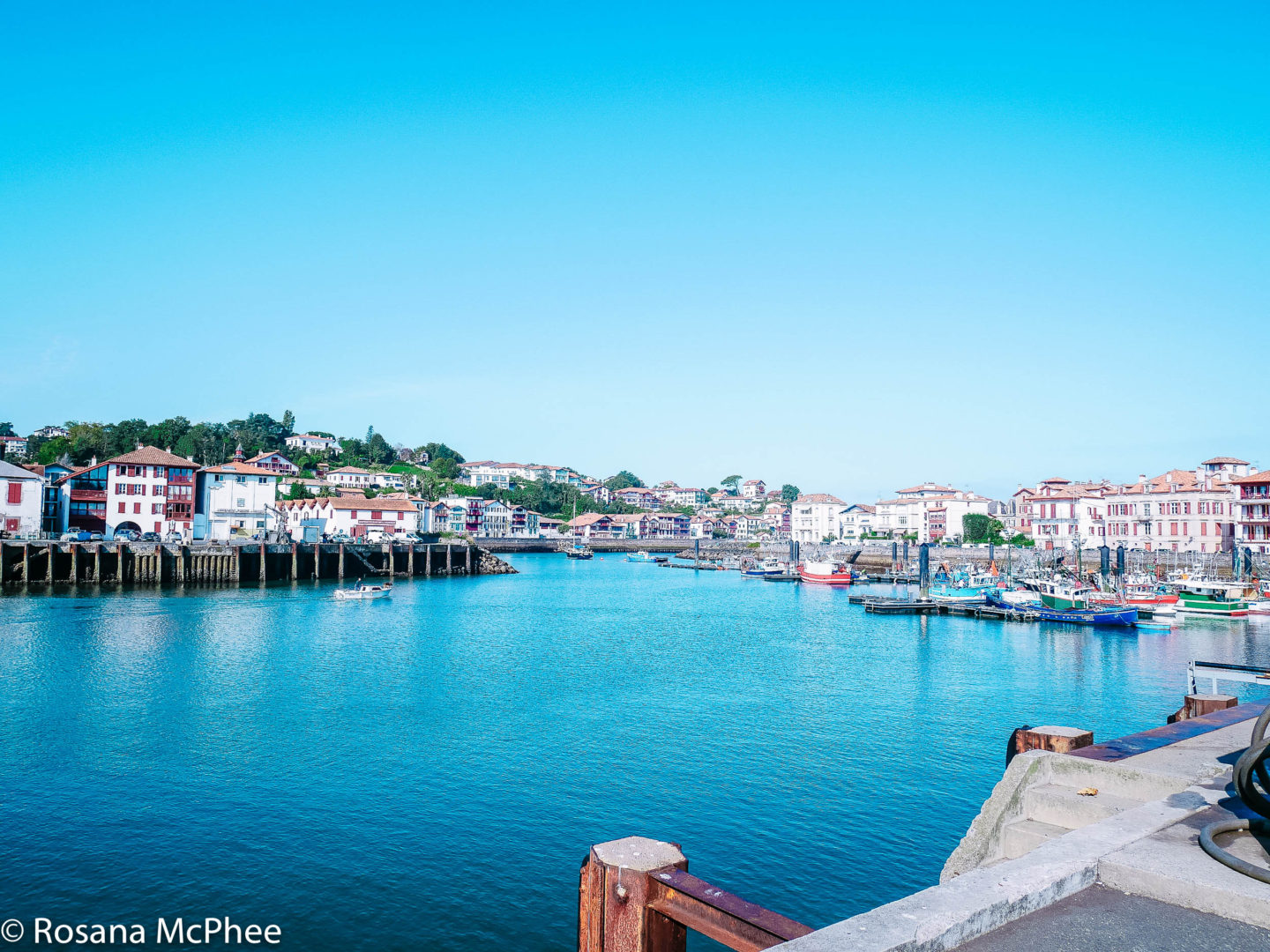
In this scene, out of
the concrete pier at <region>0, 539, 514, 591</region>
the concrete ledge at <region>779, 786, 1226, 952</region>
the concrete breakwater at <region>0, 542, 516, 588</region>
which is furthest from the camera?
the concrete breakwater at <region>0, 542, 516, 588</region>

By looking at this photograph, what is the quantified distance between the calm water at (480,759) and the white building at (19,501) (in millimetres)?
33759

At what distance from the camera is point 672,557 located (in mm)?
152375

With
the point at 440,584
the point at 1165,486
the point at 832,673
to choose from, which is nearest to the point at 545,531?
the point at 440,584

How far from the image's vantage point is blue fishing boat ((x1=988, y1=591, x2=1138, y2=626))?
5306 cm

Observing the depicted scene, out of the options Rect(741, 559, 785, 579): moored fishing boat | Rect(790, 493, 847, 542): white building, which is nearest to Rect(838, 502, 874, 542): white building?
Rect(790, 493, 847, 542): white building

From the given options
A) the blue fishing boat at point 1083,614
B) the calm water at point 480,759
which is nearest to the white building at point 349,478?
the calm water at point 480,759

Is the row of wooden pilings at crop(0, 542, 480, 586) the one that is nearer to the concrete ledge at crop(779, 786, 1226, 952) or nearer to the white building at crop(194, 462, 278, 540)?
the white building at crop(194, 462, 278, 540)

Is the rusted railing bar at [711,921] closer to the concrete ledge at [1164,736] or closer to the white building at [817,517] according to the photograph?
the concrete ledge at [1164,736]

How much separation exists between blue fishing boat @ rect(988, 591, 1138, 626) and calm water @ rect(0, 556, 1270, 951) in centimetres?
512

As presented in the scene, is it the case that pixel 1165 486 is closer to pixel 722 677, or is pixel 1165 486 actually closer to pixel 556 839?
pixel 722 677

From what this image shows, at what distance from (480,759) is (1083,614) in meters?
45.7

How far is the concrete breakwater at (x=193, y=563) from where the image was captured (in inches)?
2635

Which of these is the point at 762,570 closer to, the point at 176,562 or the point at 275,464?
the point at 176,562

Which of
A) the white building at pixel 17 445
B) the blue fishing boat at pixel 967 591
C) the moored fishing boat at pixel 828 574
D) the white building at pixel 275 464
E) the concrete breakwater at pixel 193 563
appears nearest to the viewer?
the blue fishing boat at pixel 967 591
